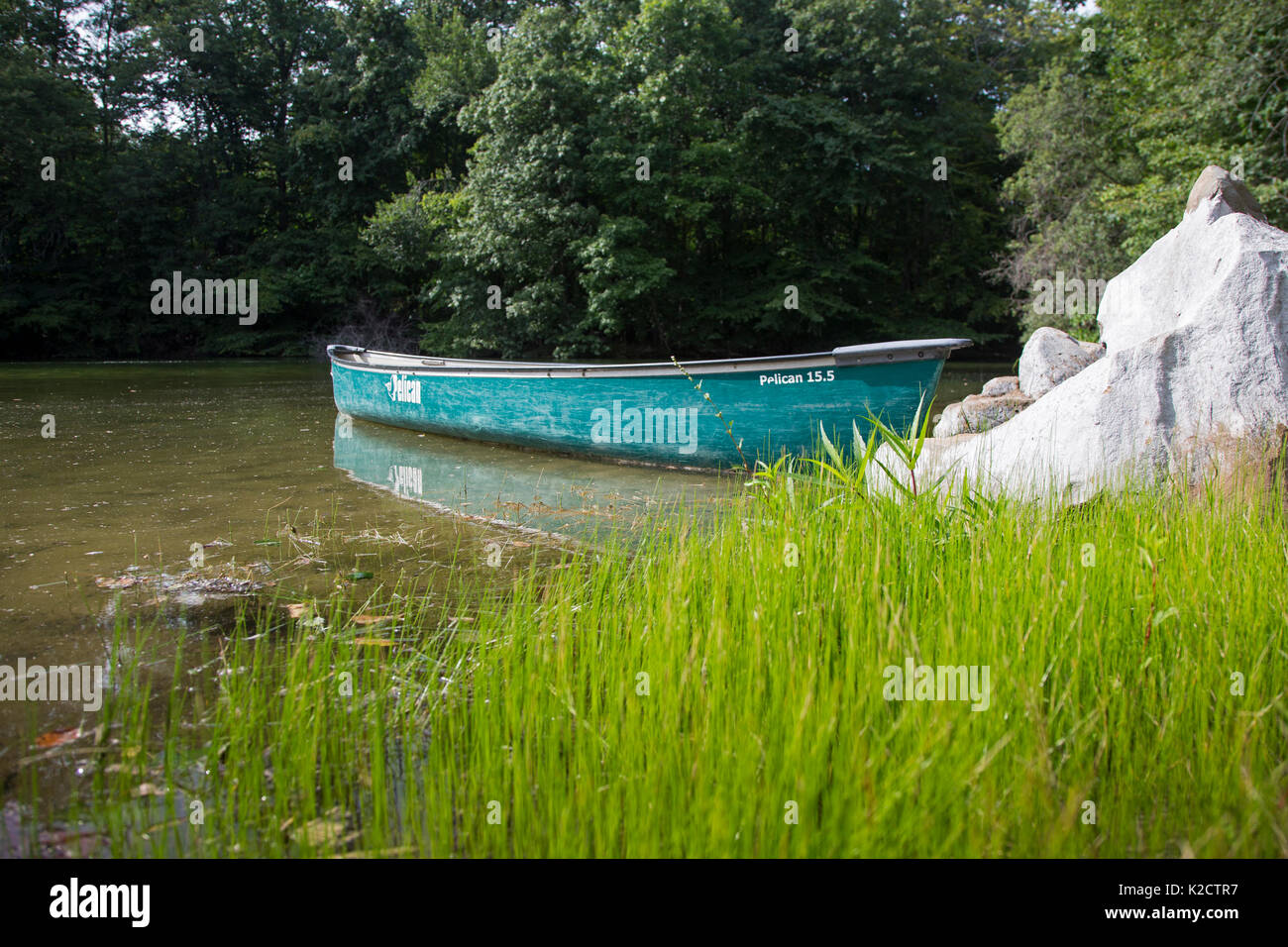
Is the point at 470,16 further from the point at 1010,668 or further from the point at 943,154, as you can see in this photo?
the point at 1010,668

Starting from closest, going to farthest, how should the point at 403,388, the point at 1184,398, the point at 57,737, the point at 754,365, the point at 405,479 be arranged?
the point at 57,737 → the point at 1184,398 → the point at 754,365 → the point at 405,479 → the point at 403,388

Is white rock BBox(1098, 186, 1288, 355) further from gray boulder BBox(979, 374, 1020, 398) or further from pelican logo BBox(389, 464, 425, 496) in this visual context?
pelican logo BBox(389, 464, 425, 496)

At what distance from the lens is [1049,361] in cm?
676

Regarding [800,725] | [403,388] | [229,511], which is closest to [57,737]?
[800,725]

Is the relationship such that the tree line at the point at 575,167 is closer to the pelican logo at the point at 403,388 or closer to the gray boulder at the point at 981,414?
the pelican logo at the point at 403,388

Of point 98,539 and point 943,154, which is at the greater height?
point 943,154

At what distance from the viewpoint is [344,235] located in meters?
26.9

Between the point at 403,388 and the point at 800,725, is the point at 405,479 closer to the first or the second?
the point at 403,388

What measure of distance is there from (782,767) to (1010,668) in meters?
0.73

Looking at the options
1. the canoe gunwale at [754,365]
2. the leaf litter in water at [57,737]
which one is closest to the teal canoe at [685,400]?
the canoe gunwale at [754,365]

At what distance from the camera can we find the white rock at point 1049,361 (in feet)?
22.0

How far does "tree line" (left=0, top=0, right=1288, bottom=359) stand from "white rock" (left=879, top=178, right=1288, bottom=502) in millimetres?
12198

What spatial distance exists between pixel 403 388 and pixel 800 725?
8.83 m
